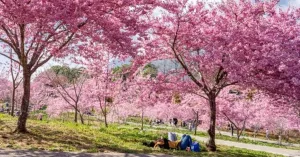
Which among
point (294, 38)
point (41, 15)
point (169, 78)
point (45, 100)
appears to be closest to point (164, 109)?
point (45, 100)

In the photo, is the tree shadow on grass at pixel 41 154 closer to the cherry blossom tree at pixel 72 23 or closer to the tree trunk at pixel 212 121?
the cherry blossom tree at pixel 72 23

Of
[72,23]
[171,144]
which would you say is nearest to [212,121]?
[171,144]

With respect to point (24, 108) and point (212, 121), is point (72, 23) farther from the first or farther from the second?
point (212, 121)

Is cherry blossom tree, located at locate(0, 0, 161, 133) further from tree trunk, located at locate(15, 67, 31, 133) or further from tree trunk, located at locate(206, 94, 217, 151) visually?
tree trunk, located at locate(206, 94, 217, 151)

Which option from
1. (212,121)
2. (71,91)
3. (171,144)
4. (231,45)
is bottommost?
(171,144)

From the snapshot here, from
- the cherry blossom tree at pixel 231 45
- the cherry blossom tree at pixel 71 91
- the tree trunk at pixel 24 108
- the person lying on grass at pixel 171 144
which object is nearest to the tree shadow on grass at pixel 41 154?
the tree trunk at pixel 24 108

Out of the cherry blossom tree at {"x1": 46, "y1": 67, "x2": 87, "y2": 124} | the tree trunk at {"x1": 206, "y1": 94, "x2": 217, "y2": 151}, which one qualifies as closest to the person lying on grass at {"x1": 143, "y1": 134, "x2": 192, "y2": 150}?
the tree trunk at {"x1": 206, "y1": 94, "x2": 217, "y2": 151}

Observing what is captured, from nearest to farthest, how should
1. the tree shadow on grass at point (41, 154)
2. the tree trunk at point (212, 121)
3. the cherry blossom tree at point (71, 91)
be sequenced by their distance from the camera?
the tree shadow on grass at point (41, 154) < the tree trunk at point (212, 121) < the cherry blossom tree at point (71, 91)

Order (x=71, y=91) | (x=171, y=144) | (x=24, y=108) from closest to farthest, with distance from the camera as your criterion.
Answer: (x=24, y=108) < (x=171, y=144) < (x=71, y=91)

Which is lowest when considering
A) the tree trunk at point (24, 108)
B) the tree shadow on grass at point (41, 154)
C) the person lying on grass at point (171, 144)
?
the person lying on grass at point (171, 144)

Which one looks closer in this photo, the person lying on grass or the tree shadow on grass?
the tree shadow on grass

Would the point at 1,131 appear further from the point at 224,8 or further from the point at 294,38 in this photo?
the point at 294,38

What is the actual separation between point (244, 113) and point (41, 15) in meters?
27.5

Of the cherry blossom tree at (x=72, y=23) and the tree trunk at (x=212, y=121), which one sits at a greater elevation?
the cherry blossom tree at (x=72, y=23)
